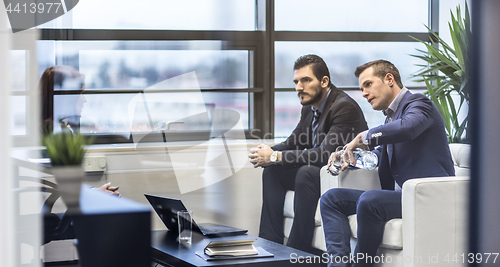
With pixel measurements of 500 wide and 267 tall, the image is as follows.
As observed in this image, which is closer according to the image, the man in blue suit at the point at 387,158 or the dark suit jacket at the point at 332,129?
the man in blue suit at the point at 387,158

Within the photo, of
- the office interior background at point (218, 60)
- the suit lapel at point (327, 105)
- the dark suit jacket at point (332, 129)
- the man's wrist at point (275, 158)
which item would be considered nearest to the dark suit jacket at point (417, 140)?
the dark suit jacket at point (332, 129)

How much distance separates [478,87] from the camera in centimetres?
56

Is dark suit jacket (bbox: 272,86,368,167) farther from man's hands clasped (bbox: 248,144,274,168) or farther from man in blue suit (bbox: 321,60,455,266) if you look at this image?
man in blue suit (bbox: 321,60,455,266)

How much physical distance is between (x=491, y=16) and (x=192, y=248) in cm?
139

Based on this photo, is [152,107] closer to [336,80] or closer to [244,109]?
[244,109]

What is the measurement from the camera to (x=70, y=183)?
0.63m

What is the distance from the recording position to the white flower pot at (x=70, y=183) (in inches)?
24.1

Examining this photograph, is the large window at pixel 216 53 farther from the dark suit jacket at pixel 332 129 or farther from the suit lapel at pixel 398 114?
Result: the suit lapel at pixel 398 114

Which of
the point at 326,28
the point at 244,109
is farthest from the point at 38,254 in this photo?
the point at 326,28

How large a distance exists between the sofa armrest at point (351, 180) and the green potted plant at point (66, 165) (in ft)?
5.54
